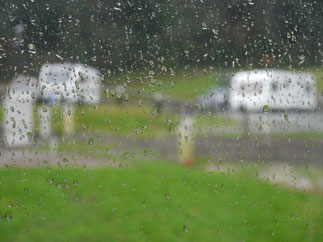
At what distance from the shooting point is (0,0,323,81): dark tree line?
2.13 m

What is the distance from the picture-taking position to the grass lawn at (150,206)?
2166 millimetres

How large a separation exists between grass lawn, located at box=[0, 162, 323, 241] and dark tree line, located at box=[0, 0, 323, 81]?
0.55 metres

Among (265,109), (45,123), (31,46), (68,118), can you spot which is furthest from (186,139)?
(31,46)

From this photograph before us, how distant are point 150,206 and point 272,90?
39.1 inches

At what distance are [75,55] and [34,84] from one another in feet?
0.80

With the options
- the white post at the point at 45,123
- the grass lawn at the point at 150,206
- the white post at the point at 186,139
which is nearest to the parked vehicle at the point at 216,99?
the white post at the point at 186,139

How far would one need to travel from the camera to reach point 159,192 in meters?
2.40

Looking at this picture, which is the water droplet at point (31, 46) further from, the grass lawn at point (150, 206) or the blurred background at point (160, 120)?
the grass lawn at point (150, 206)

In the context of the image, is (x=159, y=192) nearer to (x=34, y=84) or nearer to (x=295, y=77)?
(x=34, y=84)

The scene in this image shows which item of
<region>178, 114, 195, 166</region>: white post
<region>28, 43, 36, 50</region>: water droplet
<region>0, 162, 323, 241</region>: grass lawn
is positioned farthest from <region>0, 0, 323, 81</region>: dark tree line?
<region>0, 162, 323, 241</region>: grass lawn

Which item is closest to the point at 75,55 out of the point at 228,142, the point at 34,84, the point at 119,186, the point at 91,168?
the point at 34,84

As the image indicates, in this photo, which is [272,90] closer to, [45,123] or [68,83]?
[68,83]

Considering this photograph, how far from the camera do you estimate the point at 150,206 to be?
2.40 metres

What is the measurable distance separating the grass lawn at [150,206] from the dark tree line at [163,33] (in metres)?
0.55
